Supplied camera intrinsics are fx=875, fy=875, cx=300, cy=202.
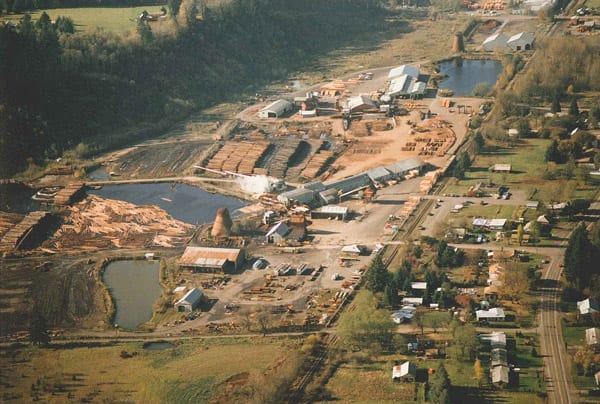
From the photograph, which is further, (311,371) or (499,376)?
(311,371)

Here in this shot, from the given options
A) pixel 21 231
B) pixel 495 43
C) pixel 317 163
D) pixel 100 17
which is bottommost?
pixel 21 231

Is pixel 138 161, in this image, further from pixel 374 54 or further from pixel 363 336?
pixel 374 54

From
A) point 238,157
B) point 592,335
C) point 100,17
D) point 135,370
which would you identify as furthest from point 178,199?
point 100,17

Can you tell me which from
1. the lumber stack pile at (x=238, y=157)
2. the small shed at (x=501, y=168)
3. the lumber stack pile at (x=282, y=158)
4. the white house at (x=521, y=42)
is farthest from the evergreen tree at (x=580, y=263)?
the white house at (x=521, y=42)

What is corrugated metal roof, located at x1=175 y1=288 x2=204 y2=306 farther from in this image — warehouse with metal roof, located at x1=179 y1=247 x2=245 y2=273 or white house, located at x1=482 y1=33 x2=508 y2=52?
white house, located at x1=482 y1=33 x2=508 y2=52

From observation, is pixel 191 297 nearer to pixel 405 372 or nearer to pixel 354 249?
pixel 354 249

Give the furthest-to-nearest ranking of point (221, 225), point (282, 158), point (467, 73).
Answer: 1. point (467, 73)
2. point (282, 158)
3. point (221, 225)

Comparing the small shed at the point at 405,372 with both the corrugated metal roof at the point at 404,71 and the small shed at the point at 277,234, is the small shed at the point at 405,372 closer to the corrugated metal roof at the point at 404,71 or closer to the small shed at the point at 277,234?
the small shed at the point at 277,234
